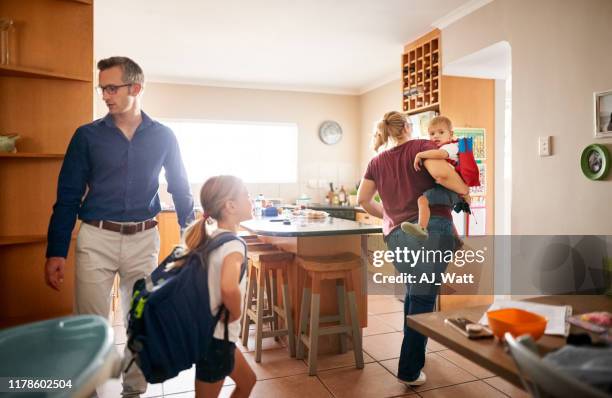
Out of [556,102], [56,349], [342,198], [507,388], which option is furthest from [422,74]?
[56,349]

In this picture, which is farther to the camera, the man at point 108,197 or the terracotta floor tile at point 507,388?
the terracotta floor tile at point 507,388

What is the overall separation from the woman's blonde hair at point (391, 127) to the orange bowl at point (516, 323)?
4.55ft

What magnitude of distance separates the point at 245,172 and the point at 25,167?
4081 mm

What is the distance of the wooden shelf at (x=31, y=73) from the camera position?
224cm

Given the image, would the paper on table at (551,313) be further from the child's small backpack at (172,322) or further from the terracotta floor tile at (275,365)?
the terracotta floor tile at (275,365)

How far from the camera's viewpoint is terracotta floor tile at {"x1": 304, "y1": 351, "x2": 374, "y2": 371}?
282cm

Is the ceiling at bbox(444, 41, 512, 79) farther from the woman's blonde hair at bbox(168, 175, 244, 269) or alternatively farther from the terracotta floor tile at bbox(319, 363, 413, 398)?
the woman's blonde hair at bbox(168, 175, 244, 269)

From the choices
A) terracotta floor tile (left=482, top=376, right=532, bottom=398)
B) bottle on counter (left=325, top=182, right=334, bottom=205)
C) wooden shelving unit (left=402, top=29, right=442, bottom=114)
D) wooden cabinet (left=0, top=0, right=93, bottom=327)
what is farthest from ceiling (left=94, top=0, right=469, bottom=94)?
terracotta floor tile (left=482, top=376, right=532, bottom=398)

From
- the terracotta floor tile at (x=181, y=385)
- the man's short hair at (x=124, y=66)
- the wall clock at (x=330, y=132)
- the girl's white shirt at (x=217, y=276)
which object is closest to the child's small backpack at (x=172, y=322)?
the girl's white shirt at (x=217, y=276)

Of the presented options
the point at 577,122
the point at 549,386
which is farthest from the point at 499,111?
the point at 549,386

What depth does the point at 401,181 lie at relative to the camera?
2389 mm

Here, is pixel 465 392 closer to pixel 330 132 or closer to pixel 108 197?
pixel 108 197

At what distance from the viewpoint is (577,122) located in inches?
106

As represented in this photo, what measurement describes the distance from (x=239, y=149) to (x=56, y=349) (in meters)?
5.61
